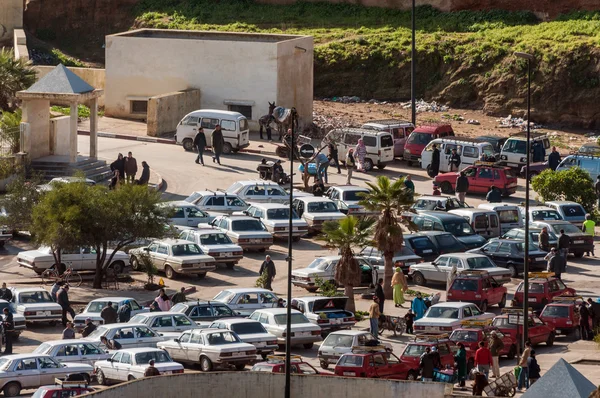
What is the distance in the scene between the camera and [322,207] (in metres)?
46.2

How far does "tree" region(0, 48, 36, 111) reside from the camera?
57031 mm

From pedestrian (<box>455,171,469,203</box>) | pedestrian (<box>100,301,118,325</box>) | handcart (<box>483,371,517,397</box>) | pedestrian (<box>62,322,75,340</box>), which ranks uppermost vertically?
pedestrian (<box>455,171,469,203</box>)

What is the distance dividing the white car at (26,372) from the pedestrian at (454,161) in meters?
25.5

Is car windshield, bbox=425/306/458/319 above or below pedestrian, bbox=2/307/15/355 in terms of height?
above

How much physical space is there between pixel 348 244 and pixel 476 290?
11.5 ft

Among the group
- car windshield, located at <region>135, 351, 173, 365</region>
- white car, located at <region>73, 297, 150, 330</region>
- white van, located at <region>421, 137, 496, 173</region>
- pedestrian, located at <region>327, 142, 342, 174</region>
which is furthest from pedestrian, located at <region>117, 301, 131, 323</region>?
white van, located at <region>421, 137, 496, 173</region>

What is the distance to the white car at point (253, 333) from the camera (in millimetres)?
33406

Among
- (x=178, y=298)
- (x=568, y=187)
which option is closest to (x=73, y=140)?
(x=178, y=298)

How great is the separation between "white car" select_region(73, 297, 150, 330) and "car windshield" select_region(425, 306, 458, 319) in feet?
22.7

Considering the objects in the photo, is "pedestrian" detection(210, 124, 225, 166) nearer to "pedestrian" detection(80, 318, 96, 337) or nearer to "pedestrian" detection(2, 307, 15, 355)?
"pedestrian" detection(80, 318, 96, 337)

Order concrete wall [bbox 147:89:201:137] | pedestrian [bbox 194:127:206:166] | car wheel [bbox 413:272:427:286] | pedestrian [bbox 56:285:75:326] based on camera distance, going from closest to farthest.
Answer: pedestrian [bbox 56:285:75:326], car wheel [bbox 413:272:427:286], pedestrian [bbox 194:127:206:166], concrete wall [bbox 147:89:201:137]

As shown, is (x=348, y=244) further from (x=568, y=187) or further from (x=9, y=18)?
(x=9, y=18)

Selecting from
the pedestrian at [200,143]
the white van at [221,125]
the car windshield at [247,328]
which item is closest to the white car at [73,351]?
the car windshield at [247,328]

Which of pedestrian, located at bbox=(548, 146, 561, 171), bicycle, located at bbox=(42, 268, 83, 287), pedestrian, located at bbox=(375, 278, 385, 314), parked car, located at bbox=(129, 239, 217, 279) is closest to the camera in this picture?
pedestrian, located at bbox=(375, 278, 385, 314)
